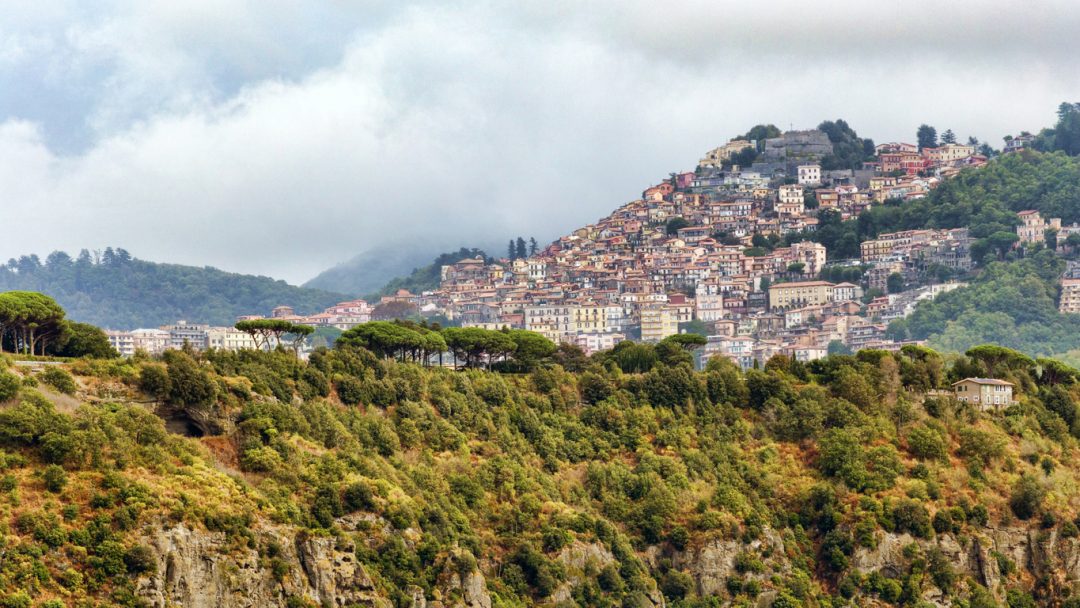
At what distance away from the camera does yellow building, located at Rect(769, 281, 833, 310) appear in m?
184

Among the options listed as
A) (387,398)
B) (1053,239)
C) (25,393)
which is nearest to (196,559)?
(25,393)

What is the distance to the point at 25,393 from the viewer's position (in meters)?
55.8

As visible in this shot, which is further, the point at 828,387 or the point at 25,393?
the point at 828,387

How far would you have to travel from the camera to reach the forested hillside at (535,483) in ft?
→ 173

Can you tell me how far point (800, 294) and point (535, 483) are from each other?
118m

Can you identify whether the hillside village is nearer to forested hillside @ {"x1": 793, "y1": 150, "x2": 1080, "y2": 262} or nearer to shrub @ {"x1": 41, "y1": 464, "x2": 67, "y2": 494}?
forested hillside @ {"x1": 793, "y1": 150, "x2": 1080, "y2": 262}

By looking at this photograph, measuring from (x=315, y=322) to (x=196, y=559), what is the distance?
474 feet

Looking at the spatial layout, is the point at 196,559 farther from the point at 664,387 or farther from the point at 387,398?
the point at 664,387

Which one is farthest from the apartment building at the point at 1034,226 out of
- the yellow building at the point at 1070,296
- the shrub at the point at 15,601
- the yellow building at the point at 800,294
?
the shrub at the point at 15,601

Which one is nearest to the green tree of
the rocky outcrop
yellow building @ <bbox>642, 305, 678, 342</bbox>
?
the rocky outcrop

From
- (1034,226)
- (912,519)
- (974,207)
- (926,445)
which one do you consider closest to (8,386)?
(912,519)

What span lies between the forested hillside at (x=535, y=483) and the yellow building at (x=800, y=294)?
91533 millimetres

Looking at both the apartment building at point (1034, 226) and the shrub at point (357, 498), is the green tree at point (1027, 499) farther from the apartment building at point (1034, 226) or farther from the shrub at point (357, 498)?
the apartment building at point (1034, 226)

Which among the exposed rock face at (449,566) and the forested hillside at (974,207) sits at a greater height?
the forested hillside at (974,207)
